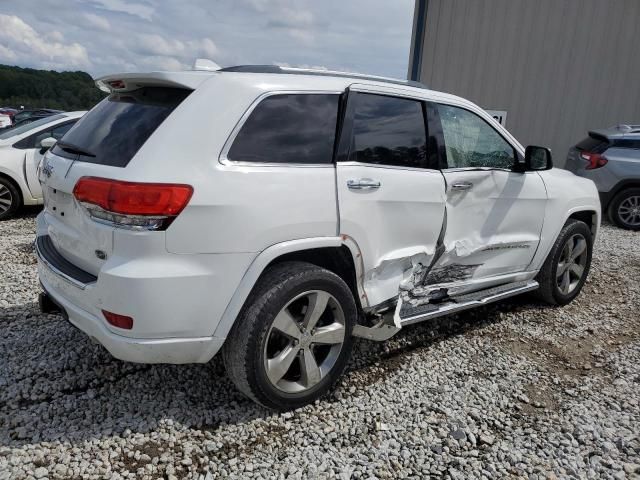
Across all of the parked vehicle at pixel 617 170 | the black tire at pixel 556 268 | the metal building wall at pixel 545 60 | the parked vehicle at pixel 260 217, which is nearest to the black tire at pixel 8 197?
the parked vehicle at pixel 260 217

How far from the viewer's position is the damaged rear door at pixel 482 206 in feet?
11.1

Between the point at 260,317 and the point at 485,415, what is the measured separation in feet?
4.75

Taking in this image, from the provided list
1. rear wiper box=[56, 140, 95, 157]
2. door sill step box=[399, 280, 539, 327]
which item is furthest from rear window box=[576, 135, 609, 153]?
rear wiper box=[56, 140, 95, 157]

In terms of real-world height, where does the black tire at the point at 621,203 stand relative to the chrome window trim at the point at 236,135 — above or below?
below

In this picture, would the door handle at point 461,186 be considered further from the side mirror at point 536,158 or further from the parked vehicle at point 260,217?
the side mirror at point 536,158

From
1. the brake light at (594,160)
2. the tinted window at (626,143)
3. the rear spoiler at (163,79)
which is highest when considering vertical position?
the rear spoiler at (163,79)

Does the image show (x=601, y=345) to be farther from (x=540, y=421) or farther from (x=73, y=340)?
(x=73, y=340)

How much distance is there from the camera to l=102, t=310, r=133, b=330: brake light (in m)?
2.23

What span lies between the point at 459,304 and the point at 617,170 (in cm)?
663

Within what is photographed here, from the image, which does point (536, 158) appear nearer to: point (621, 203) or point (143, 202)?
point (143, 202)

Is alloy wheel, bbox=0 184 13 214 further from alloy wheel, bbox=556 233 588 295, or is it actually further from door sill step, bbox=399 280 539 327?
alloy wheel, bbox=556 233 588 295

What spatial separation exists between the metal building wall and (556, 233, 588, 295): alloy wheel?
8.01 metres

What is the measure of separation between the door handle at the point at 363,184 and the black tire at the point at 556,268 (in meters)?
2.28

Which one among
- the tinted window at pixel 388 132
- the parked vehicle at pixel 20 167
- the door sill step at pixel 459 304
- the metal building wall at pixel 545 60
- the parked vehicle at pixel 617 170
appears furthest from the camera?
the metal building wall at pixel 545 60
